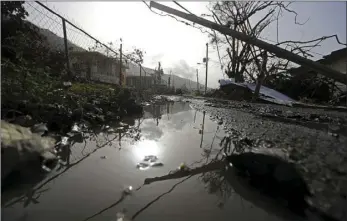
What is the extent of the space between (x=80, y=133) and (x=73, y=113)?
0.34m

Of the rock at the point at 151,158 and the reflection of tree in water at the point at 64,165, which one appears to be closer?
the reflection of tree in water at the point at 64,165

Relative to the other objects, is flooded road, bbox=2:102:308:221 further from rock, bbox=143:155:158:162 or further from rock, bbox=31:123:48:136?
rock, bbox=31:123:48:136

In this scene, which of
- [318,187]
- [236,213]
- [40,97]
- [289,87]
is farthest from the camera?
[289,87]

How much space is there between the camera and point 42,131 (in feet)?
7.58

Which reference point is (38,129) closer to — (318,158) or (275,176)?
(275,176)

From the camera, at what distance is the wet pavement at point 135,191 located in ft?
4.67

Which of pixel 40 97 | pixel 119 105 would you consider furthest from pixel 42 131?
pixel 119 105

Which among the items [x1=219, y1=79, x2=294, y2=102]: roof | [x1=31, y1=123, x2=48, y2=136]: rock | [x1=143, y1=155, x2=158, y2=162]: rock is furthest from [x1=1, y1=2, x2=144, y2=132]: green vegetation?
[x1=219, y1=79, x2=294, y2=102]: roof

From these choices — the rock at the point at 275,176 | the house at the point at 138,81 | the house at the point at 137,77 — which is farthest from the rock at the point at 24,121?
the house at the point at 138,81

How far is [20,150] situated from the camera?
1741mm

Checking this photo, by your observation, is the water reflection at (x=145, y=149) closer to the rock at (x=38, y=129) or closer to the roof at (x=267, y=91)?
the rock at (x=38, y=129)

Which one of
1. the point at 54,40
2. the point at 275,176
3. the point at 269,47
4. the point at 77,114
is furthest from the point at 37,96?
the point at 54,40

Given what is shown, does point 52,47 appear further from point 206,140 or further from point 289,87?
point 289,87

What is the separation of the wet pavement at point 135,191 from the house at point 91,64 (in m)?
5.35
